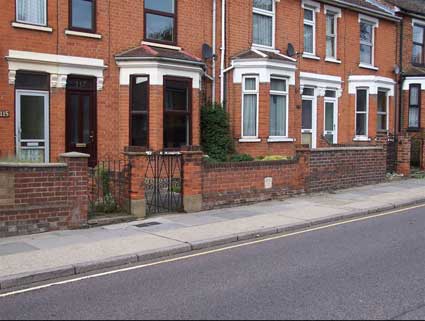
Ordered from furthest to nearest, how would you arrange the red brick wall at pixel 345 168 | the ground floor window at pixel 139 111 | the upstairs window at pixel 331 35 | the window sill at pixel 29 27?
1. the upstairs window at pixel 331 35
2. the ground floor window at pixel 139 111
3. the red brick wall at pixel 345 168
4. the window sill at pixel 29 27

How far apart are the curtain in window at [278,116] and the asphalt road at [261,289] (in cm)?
1028

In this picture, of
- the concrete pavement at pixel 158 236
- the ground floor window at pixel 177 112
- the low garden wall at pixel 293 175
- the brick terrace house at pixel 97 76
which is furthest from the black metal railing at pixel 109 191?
the ground floor window at pixel 177 112

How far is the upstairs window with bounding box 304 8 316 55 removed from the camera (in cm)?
→ 2044

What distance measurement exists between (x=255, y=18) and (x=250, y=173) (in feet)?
25.9

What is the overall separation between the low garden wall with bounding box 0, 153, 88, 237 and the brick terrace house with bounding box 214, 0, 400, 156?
8.71 m

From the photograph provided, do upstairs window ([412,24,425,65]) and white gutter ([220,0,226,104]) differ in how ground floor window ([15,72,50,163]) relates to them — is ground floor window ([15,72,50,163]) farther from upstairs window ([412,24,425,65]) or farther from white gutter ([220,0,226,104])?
upstairs window ([412,24,425,65])

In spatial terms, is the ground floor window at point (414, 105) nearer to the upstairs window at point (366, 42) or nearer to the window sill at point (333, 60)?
the upstairs window at point (366, 42)

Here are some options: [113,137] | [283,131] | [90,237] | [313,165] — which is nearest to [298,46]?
[283,131]

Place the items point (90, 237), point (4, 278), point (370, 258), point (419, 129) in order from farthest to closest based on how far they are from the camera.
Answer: point (419, 129) → point (90, 237) → point (370, 258) → point (4, 278)

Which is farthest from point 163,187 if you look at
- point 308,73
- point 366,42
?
point 366,42

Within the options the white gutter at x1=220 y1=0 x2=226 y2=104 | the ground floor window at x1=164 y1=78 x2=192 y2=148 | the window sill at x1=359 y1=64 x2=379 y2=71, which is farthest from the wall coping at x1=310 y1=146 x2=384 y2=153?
the window sill at x1=359 y1=64 x2=379 y2=71

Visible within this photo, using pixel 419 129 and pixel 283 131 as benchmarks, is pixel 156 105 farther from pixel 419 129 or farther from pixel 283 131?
pixel 419 129

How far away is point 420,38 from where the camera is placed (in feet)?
82.7

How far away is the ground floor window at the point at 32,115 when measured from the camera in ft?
43.7
